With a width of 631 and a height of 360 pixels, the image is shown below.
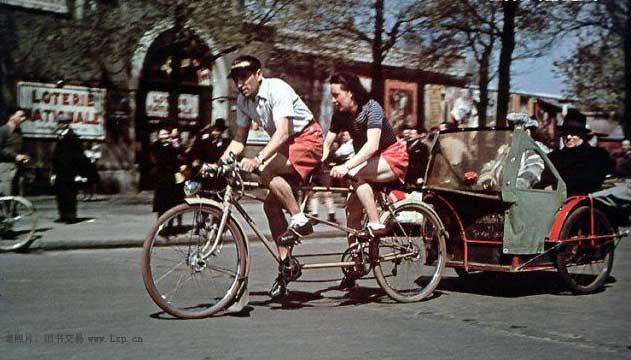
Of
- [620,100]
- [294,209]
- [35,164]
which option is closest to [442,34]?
[35,164]

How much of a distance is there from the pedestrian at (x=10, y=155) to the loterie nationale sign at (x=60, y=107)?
8.63 metres

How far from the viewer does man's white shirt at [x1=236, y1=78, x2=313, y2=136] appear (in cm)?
620

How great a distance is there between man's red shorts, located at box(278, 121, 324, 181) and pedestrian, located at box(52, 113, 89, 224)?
9.08 m

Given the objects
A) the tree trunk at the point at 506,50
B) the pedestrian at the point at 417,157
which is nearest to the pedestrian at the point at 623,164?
the tree trunk at the point at 506,50

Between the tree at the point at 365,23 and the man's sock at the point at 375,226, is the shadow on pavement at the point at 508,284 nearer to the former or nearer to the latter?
the man's sock at the point at 375,226

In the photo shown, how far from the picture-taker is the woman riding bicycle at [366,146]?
665 cm

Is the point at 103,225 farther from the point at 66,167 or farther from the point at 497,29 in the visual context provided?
the point at 497,29

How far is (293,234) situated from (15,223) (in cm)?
614

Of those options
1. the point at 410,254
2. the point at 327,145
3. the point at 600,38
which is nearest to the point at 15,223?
the point at 327,145

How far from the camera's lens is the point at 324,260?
6.68 meters

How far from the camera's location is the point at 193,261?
5.96 metres

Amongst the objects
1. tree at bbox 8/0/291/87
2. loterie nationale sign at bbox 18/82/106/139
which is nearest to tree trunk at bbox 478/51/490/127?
tree at bbox 8/0/291/87

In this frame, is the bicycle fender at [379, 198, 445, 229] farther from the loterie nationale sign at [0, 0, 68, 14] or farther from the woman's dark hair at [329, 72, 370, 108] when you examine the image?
the loterie nationale sign at [0, 0, 68, 14]

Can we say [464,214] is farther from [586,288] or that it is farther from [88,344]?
[88,344]
